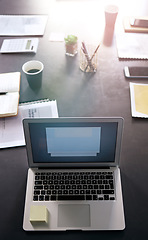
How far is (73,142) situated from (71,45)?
716 millimetres

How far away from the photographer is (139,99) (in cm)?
116

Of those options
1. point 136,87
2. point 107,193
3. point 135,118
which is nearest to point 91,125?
point 107,193

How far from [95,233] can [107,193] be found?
0.13 m

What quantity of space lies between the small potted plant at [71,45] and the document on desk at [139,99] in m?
0.40

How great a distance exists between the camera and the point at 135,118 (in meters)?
1.09

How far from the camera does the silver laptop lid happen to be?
822mm

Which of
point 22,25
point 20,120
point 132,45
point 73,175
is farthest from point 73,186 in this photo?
point 22,25

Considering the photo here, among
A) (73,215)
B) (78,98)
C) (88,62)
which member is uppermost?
(88,62)

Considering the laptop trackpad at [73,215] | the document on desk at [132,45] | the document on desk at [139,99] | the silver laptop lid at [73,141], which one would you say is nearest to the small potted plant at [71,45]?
the document on desk at [132,45]

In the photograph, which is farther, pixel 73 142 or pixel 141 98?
pixel 141 98

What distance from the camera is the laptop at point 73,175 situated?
2.58ft

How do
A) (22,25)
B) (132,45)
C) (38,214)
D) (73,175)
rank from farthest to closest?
1. (22,25)
2. (132,45)
3. (73,175)
4. (38,214)

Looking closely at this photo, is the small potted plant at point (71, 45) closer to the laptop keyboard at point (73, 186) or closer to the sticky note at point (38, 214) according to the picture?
the laptop keyboard at point (73, 186)

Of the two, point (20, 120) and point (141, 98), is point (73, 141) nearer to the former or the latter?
point (20, 120)
